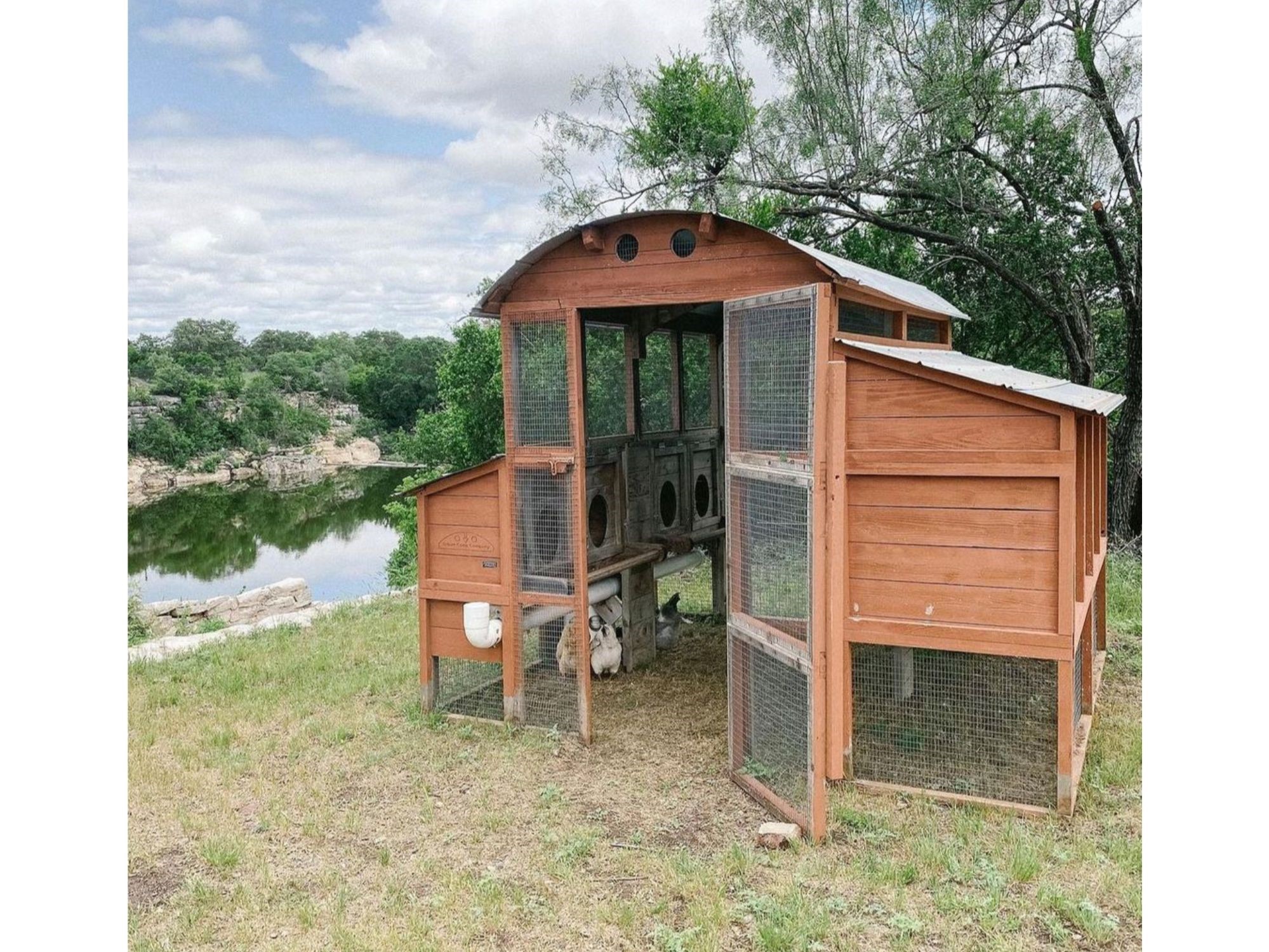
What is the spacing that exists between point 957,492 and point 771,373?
105cm

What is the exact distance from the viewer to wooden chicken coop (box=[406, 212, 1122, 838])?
440cm

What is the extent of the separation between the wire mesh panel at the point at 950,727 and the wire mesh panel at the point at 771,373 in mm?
1217

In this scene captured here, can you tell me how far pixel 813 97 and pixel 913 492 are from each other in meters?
8.15

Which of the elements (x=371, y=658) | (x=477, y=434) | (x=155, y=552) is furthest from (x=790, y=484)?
(x=155, y=552)

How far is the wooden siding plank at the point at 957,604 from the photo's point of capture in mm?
4418

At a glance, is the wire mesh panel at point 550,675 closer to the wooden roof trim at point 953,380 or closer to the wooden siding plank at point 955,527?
the wooden siding plank at point 955,527

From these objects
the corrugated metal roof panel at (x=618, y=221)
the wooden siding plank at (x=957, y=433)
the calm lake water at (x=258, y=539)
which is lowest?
the calm lake water at (x=258, y=539)

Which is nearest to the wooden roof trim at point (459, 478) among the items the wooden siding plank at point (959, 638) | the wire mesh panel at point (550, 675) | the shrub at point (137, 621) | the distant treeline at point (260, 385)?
the wire mesh panel at point (550, 675)

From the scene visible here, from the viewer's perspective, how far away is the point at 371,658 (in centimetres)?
786

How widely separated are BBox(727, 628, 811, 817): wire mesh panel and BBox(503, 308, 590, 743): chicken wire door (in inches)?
39.0

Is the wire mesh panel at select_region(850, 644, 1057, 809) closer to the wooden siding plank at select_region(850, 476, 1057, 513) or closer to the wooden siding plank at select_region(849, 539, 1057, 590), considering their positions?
the wooden siding plank at select_region(849, 539, 1057, 590)

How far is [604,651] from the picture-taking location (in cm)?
696

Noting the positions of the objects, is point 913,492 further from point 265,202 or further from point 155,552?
point 265,202

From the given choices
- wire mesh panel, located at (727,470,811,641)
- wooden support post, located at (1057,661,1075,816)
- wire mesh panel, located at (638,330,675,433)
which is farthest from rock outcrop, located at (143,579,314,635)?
wooden support post, located at (1057,661,1075,816)
